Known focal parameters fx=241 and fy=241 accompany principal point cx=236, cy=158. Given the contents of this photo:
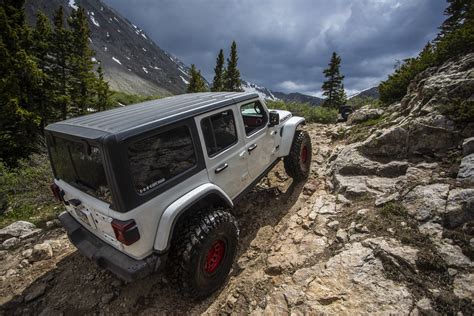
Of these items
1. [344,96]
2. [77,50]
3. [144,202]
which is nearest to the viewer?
[144,202]

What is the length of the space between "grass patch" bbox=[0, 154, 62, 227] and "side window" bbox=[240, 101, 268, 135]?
14.7ft

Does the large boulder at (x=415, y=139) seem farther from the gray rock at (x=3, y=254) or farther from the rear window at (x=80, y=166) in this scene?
the gray rock at (x=3, y=254)

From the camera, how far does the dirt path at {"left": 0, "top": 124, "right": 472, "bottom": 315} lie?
2498 mm

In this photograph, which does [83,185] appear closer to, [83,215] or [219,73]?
[83,215]

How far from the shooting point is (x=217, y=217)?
290 cm

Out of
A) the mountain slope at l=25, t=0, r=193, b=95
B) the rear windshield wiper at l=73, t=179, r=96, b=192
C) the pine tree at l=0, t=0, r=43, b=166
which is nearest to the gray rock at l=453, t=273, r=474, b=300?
the rear windshield wiper at l=73, t=179, r=96, b=192

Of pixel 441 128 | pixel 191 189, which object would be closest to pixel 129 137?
pixel 191 189

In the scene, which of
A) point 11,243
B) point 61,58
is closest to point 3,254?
point 11,243

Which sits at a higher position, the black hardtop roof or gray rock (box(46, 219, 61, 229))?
the black hardtop roof

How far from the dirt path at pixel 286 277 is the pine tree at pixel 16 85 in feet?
38.4

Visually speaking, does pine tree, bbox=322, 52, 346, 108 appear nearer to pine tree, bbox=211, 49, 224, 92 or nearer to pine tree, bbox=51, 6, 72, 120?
pine tree, bbox=211, 49, 224, 92

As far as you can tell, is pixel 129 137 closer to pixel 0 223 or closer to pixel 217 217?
pixel 217 217

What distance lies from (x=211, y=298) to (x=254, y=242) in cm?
113

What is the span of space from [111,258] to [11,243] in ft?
10.3
